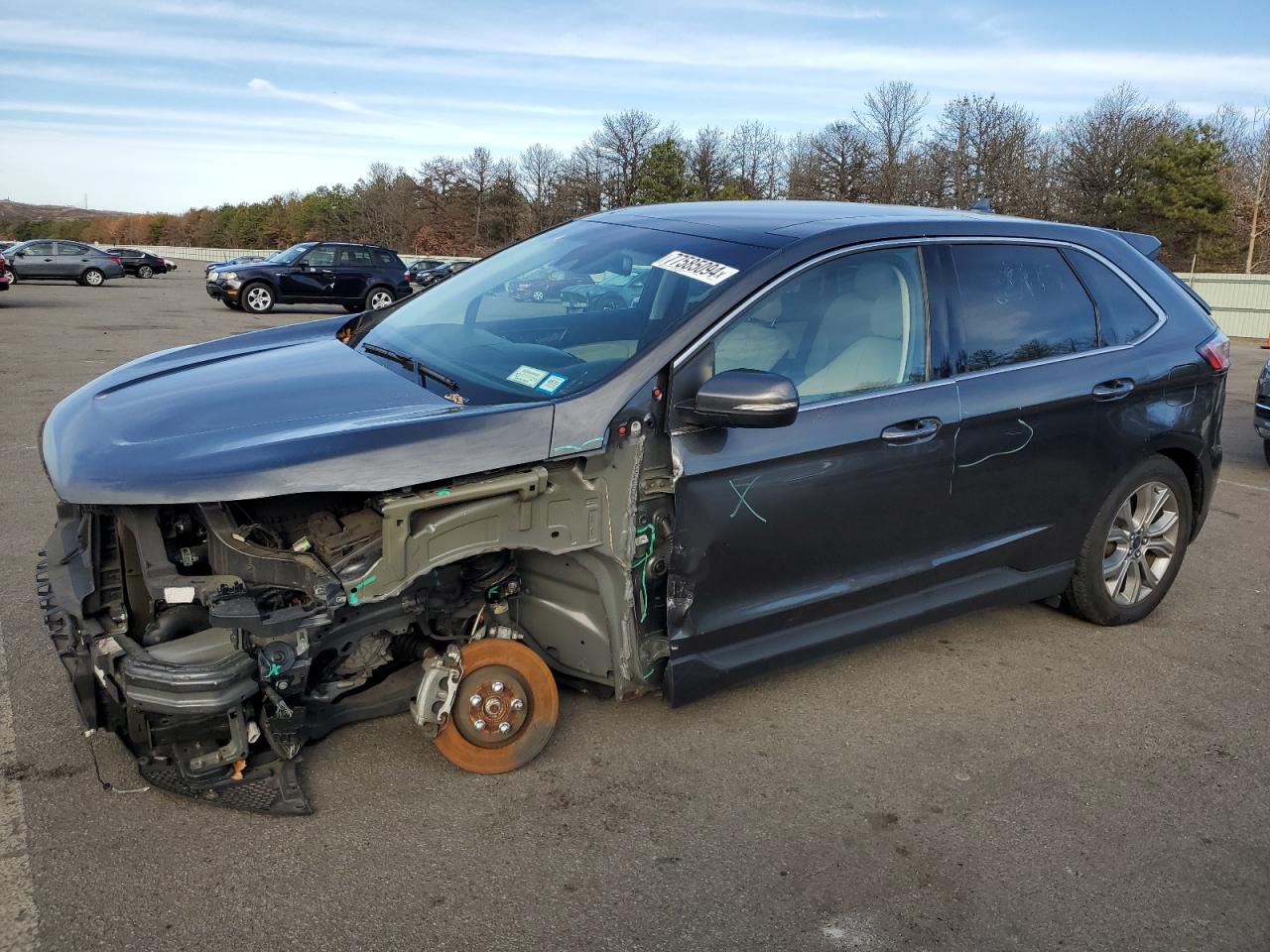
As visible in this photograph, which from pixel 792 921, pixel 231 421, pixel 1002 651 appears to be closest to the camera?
pixel 792 921

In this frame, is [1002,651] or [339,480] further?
[1002,651]

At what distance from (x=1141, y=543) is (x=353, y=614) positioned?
11.3ft

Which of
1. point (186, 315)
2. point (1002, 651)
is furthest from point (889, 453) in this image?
point (186, 315)

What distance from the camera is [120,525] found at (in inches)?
119

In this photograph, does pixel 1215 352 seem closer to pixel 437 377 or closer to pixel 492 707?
pixel 437 377

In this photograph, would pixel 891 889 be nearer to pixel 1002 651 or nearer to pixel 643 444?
pixel 643 444

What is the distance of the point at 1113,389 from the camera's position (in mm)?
4164

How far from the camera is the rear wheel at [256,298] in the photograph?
22.5 meters

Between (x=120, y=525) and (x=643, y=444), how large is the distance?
5.13 feet

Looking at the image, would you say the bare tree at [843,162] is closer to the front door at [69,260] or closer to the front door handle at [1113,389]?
the front door at [69,260]

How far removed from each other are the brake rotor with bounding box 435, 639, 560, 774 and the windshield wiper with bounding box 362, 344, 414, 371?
1.02 m

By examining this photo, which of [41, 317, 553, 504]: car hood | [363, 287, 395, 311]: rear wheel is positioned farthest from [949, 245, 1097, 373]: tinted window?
[363, 287, 395, 311]: rear wheel

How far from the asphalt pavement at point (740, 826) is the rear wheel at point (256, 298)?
19.7m

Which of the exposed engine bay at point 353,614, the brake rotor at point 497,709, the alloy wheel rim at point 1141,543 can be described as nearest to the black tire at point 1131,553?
the alloy wheel rim at point 1141,543
